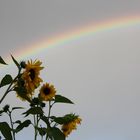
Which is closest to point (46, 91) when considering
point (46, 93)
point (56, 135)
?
point (46, 93)

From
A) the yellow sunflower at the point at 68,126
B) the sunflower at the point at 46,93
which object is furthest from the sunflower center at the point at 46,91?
the yellow sunflower at the point at 68,126

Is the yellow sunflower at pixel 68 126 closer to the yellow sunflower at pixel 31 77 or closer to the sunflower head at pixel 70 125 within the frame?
the sunflower head at pixel 70 125

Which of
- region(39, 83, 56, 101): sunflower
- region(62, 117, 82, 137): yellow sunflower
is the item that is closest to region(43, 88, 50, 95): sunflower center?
region(39, 83, 56, 101): sunflower

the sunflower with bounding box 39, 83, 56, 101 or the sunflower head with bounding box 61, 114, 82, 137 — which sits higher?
the sunflower with bounding box 39, 83, 56, 101

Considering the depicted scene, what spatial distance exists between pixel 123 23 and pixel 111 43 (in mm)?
144

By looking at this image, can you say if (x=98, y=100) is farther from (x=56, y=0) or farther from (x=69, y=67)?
(x=56, y=0)

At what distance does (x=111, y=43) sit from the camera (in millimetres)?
1716

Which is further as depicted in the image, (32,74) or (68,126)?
(68,126)

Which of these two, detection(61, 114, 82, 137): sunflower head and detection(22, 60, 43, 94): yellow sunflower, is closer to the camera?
detection(22, 60, 43, 94): yellow sunflower

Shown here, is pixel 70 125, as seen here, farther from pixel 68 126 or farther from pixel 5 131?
pixel 5 131

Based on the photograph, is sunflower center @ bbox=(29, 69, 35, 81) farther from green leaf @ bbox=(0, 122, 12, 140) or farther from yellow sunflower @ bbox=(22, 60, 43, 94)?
A: green leaf @ bbox=(0, 122, 12, 140)

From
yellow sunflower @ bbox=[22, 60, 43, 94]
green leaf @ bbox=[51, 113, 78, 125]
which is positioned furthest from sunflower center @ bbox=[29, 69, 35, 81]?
green leaf @ bbox=[51, 113, 78, 125]

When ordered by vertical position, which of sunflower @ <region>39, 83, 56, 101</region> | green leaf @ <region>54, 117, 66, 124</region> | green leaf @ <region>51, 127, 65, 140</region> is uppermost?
sunflower @ <region>39, 83, 56, 101</region>

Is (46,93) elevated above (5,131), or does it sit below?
above
